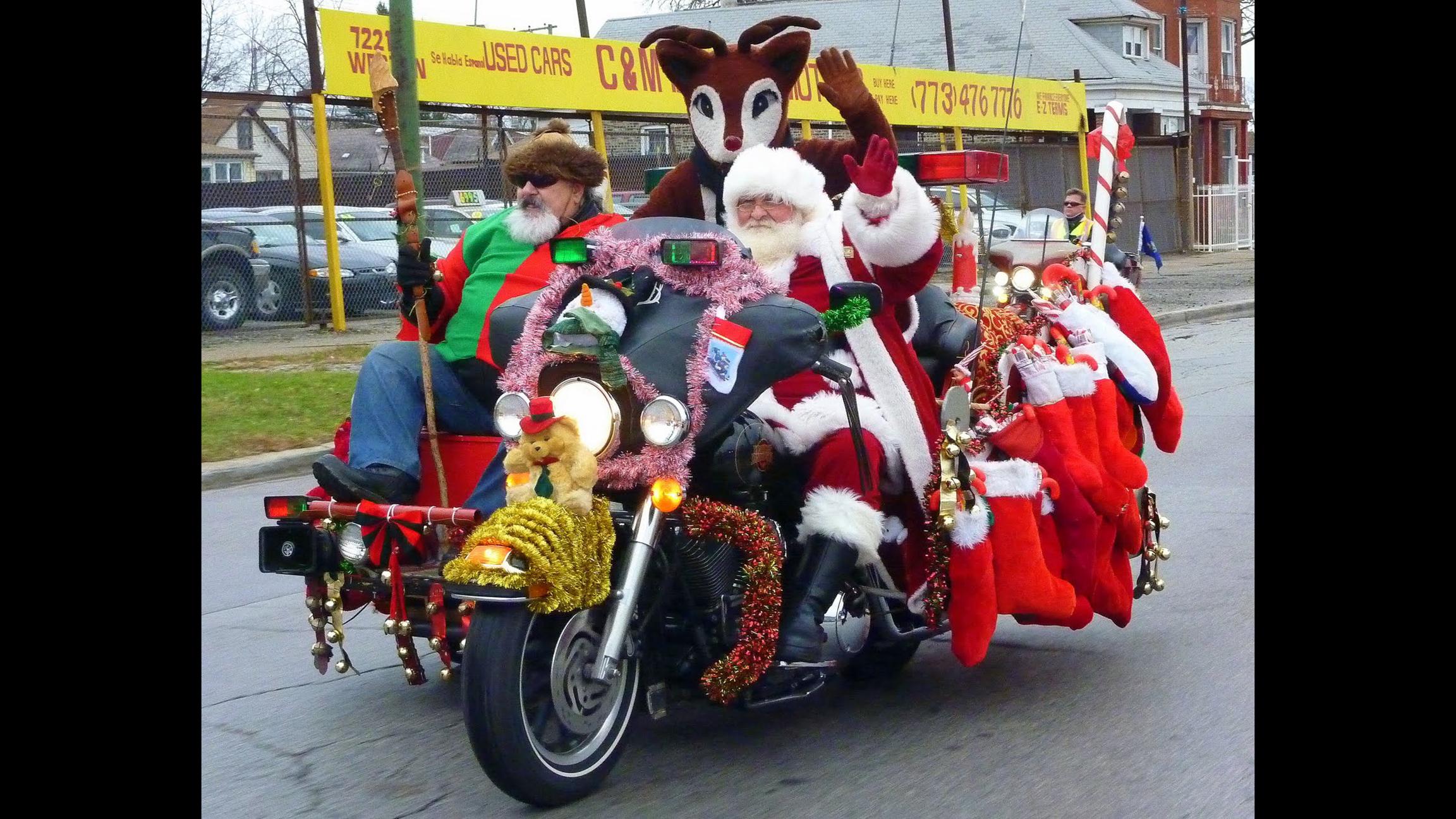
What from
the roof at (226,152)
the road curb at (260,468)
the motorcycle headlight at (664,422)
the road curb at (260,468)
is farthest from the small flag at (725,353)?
the roof at (226,152)

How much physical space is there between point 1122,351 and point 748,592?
1.96 meters

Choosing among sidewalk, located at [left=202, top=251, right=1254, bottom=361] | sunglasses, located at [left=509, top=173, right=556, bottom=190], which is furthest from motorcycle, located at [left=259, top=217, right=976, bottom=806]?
sidewalk, located at [left=202, top=251, right=1254, bottom=361]

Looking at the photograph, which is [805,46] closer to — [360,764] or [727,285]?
[727,285]

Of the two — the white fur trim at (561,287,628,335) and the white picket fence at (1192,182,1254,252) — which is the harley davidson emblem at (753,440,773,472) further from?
the white picket fence at (1192,182,1254,252)

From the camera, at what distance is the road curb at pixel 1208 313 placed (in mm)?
20531

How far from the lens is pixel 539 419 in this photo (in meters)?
3.82

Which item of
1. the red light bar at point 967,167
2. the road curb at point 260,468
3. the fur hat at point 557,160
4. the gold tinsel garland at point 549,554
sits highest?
the fur hat at point 557,160

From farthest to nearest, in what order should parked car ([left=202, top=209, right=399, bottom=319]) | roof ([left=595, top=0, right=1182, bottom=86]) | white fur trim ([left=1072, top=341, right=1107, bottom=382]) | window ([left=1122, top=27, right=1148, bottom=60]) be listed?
window ([left=1122, top=27, right=1148, bottom=60]), roof ([left=595, top=0, right=1182, bottom=86]), parked car ([left=202, top=209, right=399, bottom=319]), white fur trim ([left=1072, top=341, right=1107, bottom=382])

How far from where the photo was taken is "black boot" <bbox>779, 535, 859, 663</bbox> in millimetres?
4344

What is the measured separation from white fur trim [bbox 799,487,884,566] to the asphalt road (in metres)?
0.59

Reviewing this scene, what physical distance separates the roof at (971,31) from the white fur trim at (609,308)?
130 feet

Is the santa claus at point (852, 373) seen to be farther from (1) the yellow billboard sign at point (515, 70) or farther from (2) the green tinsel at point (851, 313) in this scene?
(1) the yellow billboard sign at point (515, 70)

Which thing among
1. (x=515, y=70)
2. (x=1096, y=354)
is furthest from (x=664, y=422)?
(x=515, y=70)

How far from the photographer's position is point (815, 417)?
15.1ft
